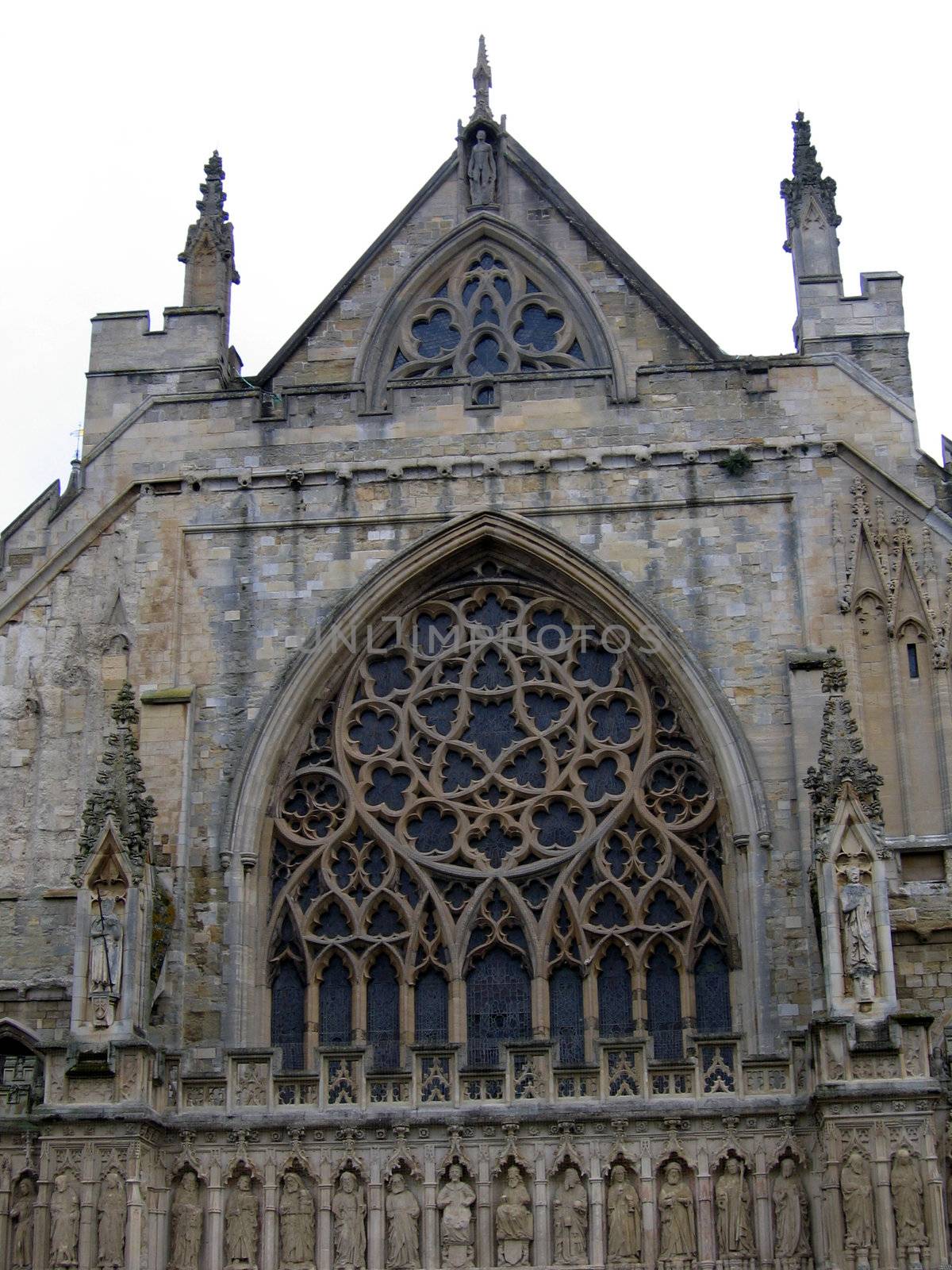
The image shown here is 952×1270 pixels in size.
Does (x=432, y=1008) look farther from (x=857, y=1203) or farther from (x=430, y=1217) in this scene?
(x=857, y=1203)

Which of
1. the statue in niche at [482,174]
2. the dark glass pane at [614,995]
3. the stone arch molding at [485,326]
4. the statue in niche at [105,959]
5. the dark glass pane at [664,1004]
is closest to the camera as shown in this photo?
the statue in niche at [105,959]

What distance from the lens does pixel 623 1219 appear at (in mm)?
16547

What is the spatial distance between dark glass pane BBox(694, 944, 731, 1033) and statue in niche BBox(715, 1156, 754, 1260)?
7.32 ft

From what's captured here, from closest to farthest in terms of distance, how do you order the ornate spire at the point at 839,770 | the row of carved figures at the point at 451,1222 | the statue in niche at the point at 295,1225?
the row of carved figures at the point at 451,1222, the statue in niche at the point at 295,1225, the ornate spire at the point at 839,770

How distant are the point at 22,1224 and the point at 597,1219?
4.86 meters

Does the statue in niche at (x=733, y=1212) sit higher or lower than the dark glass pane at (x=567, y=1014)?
lower

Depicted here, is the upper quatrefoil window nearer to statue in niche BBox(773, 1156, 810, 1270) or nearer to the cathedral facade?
the cathedral facade

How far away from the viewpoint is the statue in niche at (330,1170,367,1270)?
1658cm

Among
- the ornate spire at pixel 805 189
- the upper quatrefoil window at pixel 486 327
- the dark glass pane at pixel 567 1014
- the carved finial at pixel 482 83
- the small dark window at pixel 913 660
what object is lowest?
the dark glass pane at pixel 567 1014

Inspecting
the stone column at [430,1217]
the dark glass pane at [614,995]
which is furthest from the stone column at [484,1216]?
the dark glass pane at [614,995]

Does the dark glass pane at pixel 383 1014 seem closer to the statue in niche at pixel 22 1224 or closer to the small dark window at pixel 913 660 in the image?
the statue in niche at pixel 22 1224

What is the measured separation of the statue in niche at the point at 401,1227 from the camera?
1650cm

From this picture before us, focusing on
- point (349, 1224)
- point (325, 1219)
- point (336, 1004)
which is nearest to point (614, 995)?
point (336, 1004)

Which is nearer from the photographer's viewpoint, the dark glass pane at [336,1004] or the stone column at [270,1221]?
the stone column at [270,1221]
